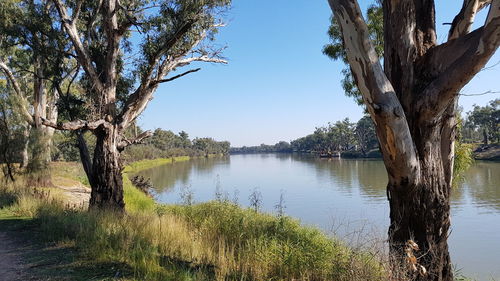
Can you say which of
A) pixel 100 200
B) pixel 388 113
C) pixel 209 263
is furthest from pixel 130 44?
pixel 388 113

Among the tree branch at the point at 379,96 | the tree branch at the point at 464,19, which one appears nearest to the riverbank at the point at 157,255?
the tree branch at the point at 379,96

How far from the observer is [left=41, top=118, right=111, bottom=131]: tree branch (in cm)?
703

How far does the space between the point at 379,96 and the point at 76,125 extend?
249 inches

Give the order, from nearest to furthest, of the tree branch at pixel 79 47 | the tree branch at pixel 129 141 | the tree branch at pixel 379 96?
the tree branch at pixel 379 96 < the tree branch at pixel 79 47 < the tree branch at pixel 129 141

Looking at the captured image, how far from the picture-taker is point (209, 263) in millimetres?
4637

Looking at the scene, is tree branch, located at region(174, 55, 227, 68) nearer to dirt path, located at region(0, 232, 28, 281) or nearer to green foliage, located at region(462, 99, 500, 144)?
dirt path, located at region(0, 232, 28, 281)

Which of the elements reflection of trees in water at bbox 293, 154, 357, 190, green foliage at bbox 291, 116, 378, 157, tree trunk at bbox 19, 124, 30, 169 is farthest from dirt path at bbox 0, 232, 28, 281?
green foliage at bbox 291, 116, 378, 157

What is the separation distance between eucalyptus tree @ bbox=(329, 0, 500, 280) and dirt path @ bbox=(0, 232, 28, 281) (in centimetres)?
401

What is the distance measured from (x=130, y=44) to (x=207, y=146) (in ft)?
411

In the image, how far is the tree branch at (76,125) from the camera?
7027 mm

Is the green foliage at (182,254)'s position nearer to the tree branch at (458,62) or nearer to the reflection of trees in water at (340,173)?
the tree branch at (458,62)

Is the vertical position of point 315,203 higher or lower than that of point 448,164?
lower

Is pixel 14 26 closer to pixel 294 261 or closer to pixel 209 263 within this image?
pixel 209 263

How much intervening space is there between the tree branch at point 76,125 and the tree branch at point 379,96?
5854 mm
